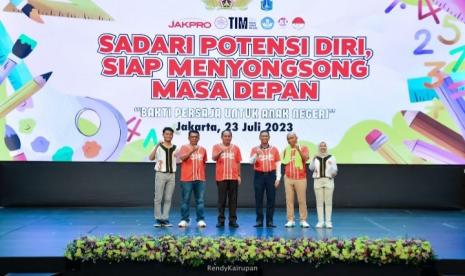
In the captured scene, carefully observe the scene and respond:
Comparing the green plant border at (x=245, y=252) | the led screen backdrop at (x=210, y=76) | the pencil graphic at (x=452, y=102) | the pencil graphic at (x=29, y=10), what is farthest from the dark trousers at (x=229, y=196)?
the pencil graphic at (x=29, y=10)

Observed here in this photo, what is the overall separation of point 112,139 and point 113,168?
761 millimetres

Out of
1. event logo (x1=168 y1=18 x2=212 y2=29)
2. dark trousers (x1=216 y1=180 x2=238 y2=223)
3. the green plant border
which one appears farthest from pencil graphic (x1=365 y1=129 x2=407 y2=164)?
the green plant border

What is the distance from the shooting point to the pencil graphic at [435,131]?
8945 mm

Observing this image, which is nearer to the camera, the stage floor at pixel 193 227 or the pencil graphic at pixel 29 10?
the stage floor at pixel 193 227

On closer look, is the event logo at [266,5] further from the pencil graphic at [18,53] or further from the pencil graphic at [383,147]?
the pencil graphic at [18,53]

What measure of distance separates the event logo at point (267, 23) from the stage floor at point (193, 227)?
2.86 m

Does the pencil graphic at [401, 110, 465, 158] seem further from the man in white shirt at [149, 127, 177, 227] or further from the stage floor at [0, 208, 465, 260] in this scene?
the man in white shirt at [149, 127, 177, 227]

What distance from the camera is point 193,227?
23.9 ft

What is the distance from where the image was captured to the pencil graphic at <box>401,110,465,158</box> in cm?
895

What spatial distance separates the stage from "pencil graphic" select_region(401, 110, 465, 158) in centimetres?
105

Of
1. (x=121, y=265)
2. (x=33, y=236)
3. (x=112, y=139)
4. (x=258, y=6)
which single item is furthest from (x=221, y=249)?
(x=258, y=6)

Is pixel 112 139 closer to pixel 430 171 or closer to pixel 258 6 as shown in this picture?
pixel 258 6

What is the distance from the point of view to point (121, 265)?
4809 mm

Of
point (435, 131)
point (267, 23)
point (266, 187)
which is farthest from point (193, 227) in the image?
point (435, 131)
